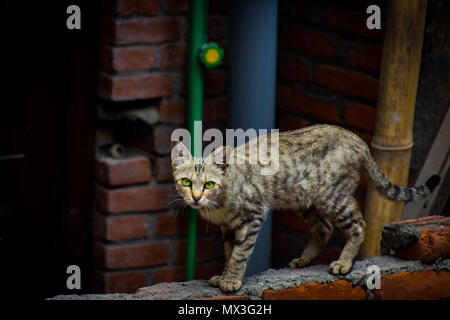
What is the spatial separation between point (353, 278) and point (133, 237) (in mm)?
973

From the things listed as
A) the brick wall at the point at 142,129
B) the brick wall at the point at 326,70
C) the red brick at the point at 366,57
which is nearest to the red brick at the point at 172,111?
the brick wall at the point at 142,129

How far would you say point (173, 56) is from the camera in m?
2.67

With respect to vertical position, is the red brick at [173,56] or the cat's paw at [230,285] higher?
the red brick at [173,56]

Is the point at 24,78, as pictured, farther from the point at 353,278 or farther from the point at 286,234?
the point at 353,278

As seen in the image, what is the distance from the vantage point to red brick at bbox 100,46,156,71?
2.59 metres

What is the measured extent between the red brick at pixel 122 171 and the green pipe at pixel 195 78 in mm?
202

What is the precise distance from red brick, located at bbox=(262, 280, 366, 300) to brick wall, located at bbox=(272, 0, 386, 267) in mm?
627

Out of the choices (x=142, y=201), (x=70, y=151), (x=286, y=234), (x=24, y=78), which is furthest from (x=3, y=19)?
(x=286, y=234)

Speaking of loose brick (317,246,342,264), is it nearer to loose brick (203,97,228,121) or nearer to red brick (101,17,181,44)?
loose brick (203,97,228,121)

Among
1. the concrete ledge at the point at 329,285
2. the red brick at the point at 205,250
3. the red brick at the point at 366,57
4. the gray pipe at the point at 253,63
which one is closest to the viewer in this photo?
the concrete ledge at the point at 329,285

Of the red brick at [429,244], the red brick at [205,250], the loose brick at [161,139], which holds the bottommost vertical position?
the red brick at [205,250]

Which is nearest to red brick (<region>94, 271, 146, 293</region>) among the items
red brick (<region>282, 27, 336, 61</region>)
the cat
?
the cat

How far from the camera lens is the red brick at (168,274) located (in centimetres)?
284

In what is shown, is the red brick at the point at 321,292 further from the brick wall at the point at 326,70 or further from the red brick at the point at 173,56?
the red brick at the point at 173,56
